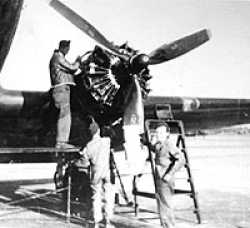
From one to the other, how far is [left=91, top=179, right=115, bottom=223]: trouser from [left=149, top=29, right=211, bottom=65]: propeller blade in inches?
92.7

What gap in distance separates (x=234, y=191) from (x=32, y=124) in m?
6.19

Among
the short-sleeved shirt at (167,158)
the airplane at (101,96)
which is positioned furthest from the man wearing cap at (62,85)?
the short-sleeved shirt at (167,158)

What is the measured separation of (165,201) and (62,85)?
2.74 meters

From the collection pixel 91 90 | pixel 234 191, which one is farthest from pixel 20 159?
pixel 234 191

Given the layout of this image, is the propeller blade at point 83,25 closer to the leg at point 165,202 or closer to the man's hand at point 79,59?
the man's hand at point 79,59

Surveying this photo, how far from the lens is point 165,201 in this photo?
6504 mm

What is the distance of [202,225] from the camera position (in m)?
6.94

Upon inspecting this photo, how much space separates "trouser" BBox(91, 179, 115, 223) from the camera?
21.4ft

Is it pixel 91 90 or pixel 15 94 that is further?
pixel 15 94

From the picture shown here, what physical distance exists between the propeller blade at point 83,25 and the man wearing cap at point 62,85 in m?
0.40

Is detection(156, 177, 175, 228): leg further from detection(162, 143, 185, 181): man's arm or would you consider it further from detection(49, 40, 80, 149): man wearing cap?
detection(49, 40, 80, 149): man wearing cap

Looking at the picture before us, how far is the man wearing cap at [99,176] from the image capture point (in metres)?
6.58

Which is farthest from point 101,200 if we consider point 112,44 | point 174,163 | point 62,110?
point 112,44

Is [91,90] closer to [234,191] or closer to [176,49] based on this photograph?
[176,49]
